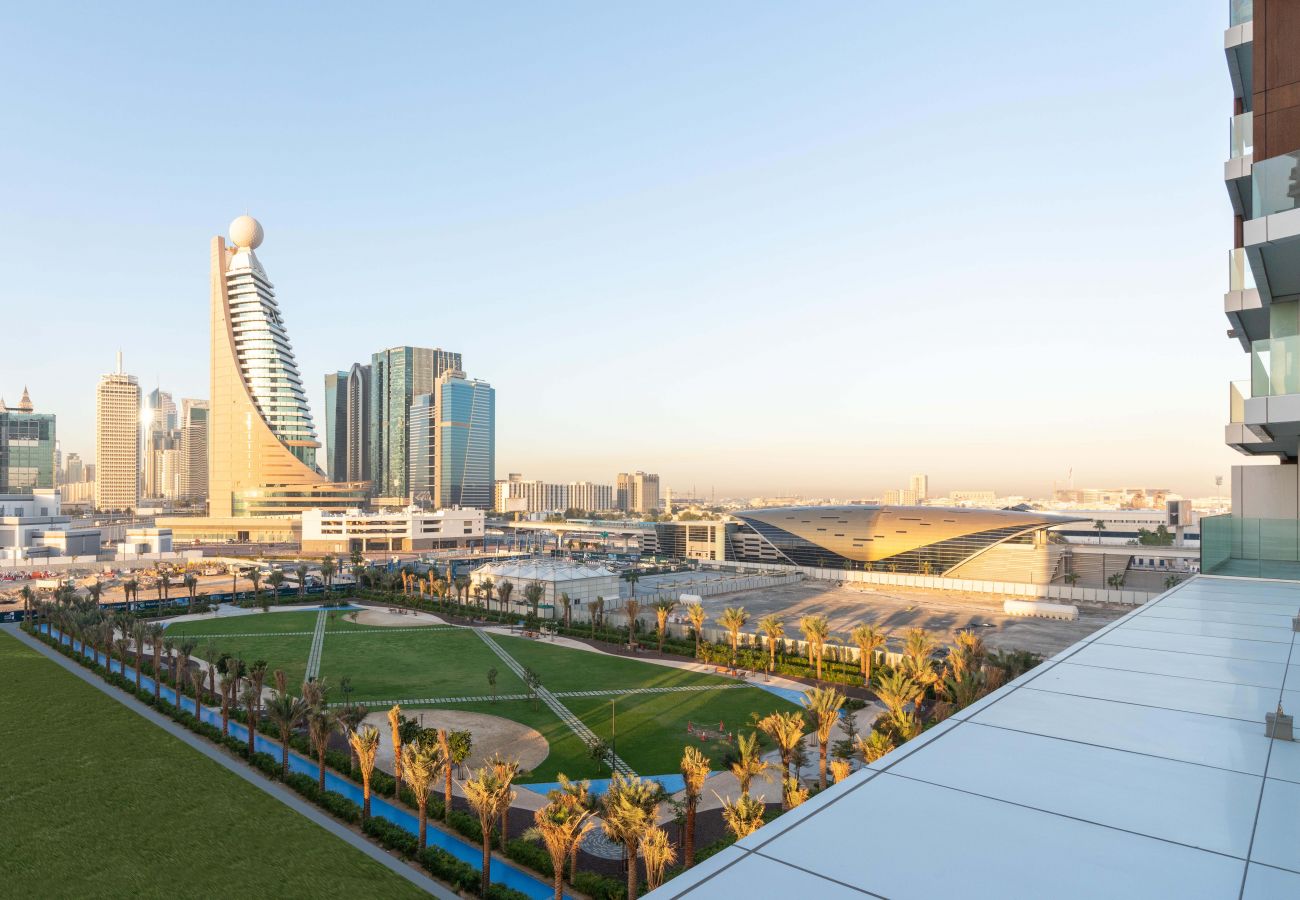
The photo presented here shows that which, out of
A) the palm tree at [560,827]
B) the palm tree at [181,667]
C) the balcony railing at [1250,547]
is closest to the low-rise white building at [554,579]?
the palm tree at [181,667]

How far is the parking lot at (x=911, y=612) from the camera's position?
60.8 metres

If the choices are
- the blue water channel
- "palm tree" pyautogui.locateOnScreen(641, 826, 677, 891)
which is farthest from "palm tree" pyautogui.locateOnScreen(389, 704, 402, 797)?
"palm tree" pyautogui.locateOnScreen(641, 826, 677, 891)

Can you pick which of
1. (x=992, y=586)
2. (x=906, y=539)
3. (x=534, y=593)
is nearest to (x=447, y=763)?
(x=534, y=593)

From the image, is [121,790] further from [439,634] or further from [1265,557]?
[1265,557]

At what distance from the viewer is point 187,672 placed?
45.5 meters

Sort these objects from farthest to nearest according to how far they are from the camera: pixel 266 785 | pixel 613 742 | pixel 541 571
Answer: pixel 541 571 < pixel 613 742 < pixel 266 785

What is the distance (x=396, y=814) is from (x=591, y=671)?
23.5 meters

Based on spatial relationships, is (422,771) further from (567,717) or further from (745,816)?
(567,717)

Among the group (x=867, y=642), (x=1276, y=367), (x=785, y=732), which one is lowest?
(x=867, y=642)

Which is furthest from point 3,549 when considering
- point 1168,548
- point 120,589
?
point 1168,548

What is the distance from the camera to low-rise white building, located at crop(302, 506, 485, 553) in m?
150

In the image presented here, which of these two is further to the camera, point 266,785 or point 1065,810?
point 266,785

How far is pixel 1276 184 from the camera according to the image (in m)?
13.6

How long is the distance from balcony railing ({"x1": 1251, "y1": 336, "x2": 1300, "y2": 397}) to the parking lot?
4390 cm
